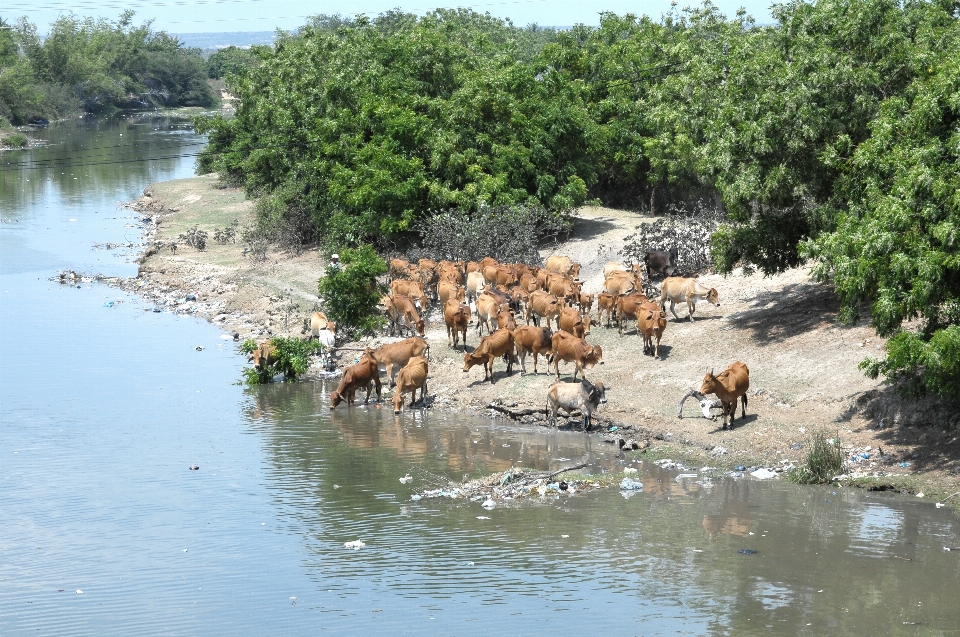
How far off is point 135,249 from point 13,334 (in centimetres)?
1405

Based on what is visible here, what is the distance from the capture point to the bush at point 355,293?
2500cm

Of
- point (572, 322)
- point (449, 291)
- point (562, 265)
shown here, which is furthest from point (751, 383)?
point (562, 265)

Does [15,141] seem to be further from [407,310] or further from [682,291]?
[682,291]

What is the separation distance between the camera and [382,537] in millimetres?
14531

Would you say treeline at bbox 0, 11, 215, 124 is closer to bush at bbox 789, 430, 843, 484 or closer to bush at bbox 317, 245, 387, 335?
bush at bbox 317, 245, 387, 335

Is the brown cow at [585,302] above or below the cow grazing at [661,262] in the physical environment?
below

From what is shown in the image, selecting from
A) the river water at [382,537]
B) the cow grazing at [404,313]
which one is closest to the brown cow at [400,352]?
the river water at [382,537]

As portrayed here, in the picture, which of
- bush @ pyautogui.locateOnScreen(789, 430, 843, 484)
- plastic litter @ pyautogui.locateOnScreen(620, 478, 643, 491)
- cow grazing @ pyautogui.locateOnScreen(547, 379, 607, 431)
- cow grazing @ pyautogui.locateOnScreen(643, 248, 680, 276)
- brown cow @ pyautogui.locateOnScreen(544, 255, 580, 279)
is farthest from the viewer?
brown cow @ pyautogui.locateOnScreen(544, 255, 580, 279)

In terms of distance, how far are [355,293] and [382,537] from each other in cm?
1123

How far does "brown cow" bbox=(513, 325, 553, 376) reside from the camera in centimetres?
2108

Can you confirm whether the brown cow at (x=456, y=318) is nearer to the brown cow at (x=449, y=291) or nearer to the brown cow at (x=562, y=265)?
the brown cow at (x=449, y=291)

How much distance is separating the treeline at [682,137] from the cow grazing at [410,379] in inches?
248

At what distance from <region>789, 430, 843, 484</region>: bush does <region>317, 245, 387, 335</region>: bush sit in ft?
36.8

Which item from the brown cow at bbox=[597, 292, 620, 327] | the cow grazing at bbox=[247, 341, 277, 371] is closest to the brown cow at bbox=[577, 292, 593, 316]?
the brown cow at bbox=[597, 292, 620, 327]
